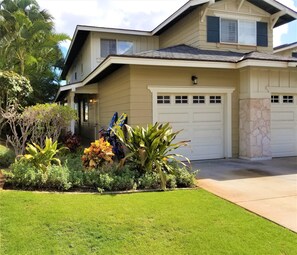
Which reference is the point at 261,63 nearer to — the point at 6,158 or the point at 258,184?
the point at 258,184

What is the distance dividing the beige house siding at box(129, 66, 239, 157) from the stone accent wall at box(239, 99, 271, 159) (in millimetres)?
967

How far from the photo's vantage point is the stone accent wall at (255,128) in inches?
380

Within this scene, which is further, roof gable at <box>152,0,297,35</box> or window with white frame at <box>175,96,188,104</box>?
roof gable at <box>152,0,297,35</box>

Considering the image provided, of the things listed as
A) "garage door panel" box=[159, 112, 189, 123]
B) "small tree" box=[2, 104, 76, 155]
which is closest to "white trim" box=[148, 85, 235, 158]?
"garage door panel" box=[159, 112, 189, 123]

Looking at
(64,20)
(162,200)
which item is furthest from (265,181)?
(64,20)

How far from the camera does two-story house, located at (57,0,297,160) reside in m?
9.12

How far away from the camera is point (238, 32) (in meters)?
12.1

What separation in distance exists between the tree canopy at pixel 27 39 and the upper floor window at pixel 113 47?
232 inches

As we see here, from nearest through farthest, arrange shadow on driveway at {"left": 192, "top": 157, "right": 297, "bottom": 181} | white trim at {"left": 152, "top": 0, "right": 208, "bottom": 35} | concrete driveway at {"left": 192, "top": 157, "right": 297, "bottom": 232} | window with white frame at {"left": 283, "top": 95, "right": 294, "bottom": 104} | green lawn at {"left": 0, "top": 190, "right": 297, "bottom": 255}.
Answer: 1. green lawn at {"left": 0, "top": 190, "right": 297, "bottom": 255}
2. concrete driveway at {"left": 192, "top": 157, "right": 297, "bottom": 232}
3. shadow on driveway at {"left": 192, "top": 157, "right": 297, "bottom": 181}
4. window with white frame at {"left": 283, "top": 95, "right": 294, "bottom": 104}
5. white trim at {"left": 152, "top": 0, "right": 208, "bottom": 35}

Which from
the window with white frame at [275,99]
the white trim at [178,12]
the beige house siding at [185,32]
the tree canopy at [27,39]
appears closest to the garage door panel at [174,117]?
the window with white frame at [275,99]

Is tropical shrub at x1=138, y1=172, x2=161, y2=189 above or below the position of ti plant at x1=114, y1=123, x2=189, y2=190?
below

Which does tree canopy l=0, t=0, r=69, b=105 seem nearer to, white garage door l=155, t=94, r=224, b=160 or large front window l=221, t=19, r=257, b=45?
white garage door l=155, t=94, r=224, b=160

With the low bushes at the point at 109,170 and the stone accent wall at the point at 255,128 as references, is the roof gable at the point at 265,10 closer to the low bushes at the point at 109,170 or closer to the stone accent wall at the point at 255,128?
the stone accent wall at the point at 255,128

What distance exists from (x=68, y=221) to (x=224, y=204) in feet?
8.52
